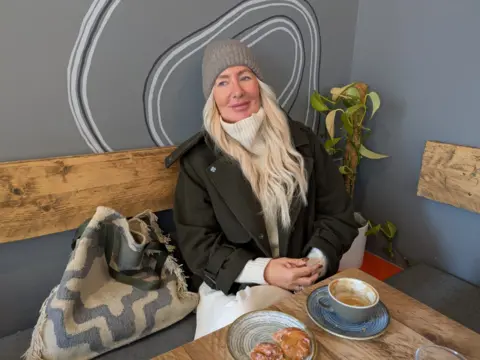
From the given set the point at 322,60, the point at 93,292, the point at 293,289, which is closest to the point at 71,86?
the point at 93,292

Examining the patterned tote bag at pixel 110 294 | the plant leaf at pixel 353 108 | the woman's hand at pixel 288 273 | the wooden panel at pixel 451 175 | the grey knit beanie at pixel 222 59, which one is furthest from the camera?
the plant leaf at pixel 353 108

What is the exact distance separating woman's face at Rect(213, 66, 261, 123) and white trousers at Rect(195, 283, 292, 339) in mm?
545

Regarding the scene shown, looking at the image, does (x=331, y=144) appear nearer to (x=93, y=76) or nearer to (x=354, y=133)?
(x=354, y=133)

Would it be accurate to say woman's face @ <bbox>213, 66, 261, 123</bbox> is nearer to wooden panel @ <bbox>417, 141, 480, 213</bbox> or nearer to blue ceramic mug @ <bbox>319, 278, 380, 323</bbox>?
blue ceramic mug @ <bbox>319, 278, 380, 323</bbox>

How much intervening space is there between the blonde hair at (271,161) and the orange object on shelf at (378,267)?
82cm

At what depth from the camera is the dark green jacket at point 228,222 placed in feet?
3.96

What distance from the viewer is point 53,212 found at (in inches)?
47.7

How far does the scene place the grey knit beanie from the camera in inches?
50.0

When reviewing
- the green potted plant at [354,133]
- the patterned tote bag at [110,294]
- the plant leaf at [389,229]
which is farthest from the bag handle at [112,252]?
the plant leaf at [389,229]

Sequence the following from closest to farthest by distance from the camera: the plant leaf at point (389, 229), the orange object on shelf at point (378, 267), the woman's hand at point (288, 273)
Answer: the woman's hand at point (288, 273) < the plant leaf at point (389, 229) < the orange object on shelf at point (378, 267)

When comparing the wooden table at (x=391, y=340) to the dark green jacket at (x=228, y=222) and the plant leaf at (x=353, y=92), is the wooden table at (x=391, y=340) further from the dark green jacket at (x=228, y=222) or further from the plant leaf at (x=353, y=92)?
the plant leaf at (x=353, y=92)

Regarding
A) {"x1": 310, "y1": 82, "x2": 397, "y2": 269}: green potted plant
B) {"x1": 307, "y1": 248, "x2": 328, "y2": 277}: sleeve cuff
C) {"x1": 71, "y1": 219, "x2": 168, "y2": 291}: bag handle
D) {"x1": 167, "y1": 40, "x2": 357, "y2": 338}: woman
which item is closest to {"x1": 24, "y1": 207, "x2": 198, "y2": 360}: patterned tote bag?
{"x1": 71, "y1": 219, "x2": 168, "y2": 291}: bag handle

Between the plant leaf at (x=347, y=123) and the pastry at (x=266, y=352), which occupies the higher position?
the plant leaf at (x=347, y=123)

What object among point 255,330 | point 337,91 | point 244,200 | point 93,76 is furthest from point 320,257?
point 93,76
